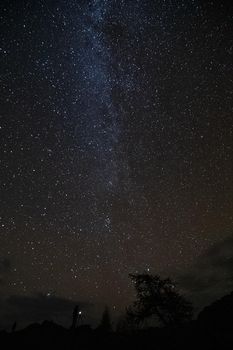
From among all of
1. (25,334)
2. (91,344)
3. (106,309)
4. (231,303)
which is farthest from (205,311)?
(106,309)

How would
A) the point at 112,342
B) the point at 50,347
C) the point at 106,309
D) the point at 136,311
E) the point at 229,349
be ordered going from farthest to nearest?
the point at 106,309 → the point at 50,347 → the point at 136,311 → the point at 112,342 → the point at 229,349

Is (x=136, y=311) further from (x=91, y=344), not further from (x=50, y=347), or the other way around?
(x=50, y=347)

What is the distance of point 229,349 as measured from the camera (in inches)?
687

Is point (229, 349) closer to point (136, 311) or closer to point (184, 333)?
point (184, 333)

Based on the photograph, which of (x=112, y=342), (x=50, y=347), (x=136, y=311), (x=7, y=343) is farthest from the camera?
(x=7, y=343)

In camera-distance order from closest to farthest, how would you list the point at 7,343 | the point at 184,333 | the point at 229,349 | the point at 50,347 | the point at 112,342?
the point at 229,349, the point at 184,333, the point at 112,342, the point at 50,347, the point at 7,343

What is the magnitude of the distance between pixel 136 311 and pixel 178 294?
4284 millimetres

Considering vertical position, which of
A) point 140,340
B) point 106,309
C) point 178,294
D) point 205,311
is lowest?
point 140,340

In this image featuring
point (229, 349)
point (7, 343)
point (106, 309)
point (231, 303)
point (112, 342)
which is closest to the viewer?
point (229, 349)

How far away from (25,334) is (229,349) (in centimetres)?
3129

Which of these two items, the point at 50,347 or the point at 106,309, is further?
the point at 106,309

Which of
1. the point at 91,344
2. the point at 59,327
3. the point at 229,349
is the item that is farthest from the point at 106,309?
the point at 229,349

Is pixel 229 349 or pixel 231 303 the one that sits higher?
pixel 231 303

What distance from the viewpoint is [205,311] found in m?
26.4
